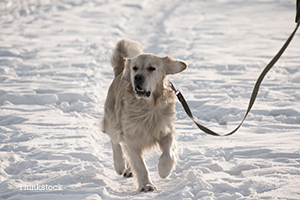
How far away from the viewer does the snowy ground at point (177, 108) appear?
312cm

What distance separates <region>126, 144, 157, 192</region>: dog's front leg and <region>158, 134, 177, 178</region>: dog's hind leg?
0.15 metres

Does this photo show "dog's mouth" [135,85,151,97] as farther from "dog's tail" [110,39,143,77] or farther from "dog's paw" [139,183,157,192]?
"dog's tail" [110,39,143,77]

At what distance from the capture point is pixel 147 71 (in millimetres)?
3404

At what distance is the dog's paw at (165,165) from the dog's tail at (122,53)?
1489 mm

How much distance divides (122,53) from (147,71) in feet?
3.54

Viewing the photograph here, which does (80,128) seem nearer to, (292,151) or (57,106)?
(57,106)

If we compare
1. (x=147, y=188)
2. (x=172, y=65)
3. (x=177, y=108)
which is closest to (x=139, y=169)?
(x=147, y=188)

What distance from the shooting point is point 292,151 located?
3.67 m

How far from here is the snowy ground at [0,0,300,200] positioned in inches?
123

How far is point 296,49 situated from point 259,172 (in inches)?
273

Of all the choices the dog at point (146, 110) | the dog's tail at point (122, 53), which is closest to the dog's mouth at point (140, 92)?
the dog at point (146, 110)

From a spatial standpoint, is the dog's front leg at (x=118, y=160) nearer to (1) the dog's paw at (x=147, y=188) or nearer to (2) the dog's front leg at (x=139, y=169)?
(2) the dog's front leg at (x=139, y=169)

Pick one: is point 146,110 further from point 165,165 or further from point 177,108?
point 177,108

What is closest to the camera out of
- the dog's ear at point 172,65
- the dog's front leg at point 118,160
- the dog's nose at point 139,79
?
the dog's nose at point 139,79
